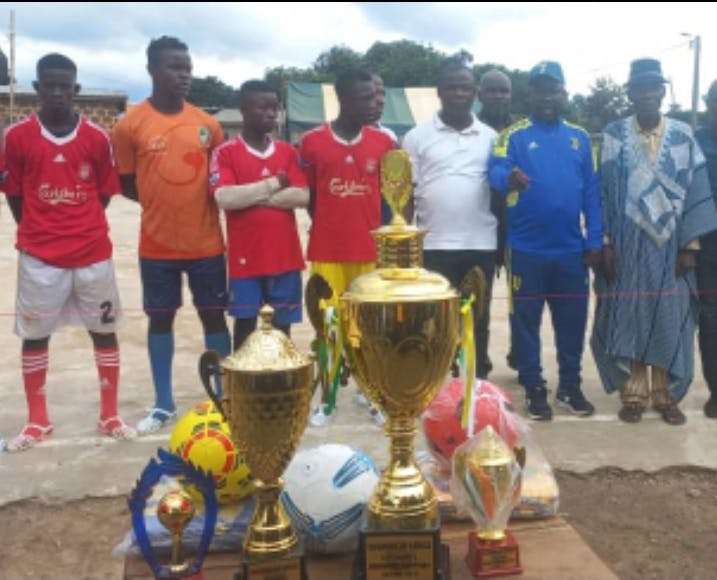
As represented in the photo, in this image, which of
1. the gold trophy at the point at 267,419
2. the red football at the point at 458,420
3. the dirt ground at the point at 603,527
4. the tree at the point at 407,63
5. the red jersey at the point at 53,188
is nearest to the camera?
the gold trophy at the point at 267,419

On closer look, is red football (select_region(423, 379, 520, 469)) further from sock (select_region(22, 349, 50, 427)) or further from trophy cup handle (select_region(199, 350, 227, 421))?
sock (select_region(22, 349, 50, 427))

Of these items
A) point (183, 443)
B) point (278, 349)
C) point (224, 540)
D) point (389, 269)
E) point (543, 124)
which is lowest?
point (224, 540)

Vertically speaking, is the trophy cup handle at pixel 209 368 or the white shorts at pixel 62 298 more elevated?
the trophy cup handle at pixel 209 368

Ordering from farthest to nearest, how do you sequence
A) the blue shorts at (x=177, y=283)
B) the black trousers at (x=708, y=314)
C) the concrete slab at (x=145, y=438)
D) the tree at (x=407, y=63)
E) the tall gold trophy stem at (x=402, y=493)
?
1. the tree at (x=407, y=63)
2. the black trousers at (x=708, y=314)
3. the blue shorts at (x=177, y=283)
4. the concrete slab at (x=145, y=438)
5. the tall gold trophy stem at (x=402, y=493)

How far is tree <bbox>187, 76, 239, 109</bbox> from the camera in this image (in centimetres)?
6094

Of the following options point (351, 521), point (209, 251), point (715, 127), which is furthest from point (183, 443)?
point (715, 127)

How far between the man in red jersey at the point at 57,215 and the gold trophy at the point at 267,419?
2.21m

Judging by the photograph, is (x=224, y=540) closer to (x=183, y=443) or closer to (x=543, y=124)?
(x=183, y=443)

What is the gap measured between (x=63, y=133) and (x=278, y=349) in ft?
8.17

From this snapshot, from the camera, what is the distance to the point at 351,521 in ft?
6.77

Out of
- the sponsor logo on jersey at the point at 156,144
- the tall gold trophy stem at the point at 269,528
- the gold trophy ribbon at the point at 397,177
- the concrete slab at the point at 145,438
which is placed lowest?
the concrete slab at the point at 145,438

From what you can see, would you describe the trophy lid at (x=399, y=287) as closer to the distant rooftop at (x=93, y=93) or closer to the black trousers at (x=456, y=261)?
the black trousers at (x=456, y=261)

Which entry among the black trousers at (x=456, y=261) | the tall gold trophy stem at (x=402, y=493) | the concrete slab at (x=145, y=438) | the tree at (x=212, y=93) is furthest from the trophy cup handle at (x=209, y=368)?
the tree at (x=212, y=93)

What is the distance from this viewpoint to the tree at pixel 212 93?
200 feet
